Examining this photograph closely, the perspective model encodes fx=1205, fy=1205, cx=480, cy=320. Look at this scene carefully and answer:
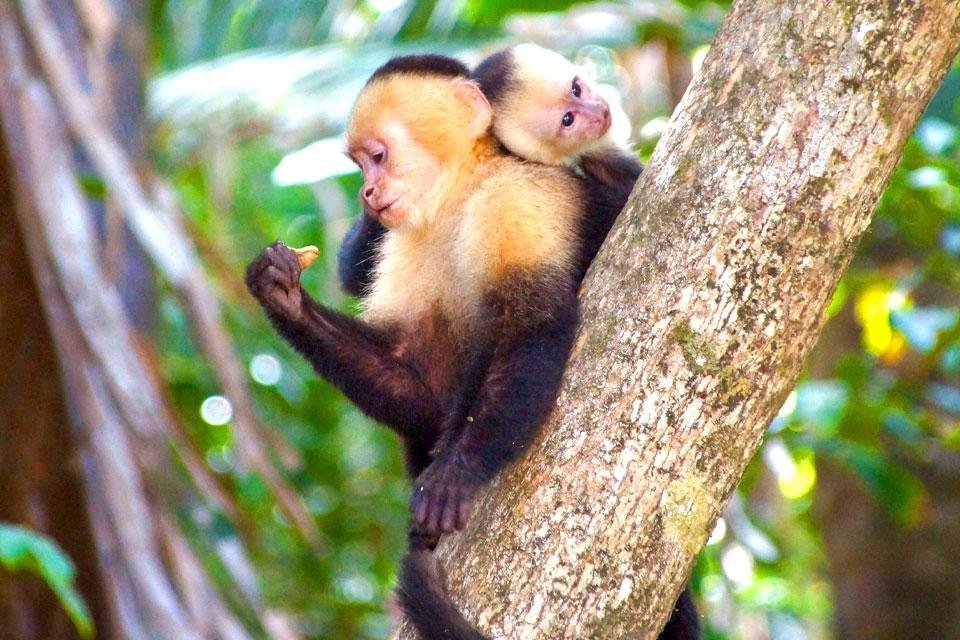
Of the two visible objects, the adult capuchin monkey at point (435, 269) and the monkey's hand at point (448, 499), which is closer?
the monkey's hand at point (448, 499)

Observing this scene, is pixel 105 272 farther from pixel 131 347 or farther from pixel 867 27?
pixel 867 27

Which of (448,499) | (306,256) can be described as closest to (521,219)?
(306,256)

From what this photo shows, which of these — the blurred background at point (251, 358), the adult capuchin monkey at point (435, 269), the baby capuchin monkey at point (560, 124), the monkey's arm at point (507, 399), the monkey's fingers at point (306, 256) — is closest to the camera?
the monkey's arm at point (507, 399)

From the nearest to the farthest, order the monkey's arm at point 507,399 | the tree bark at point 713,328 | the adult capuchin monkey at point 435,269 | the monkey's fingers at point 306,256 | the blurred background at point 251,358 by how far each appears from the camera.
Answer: the tree bark at point 713,328
the monkey's arm at point 507,399
the adult capuchin monkey at point 435,269
the monkey's fingers at point 306,256
the blurred background at point 251,358

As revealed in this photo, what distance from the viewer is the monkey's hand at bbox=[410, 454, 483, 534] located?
1.98 m

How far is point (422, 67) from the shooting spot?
8.61 ft

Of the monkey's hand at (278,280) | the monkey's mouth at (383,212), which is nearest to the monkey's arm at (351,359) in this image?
the monkey's hand at (278,280)

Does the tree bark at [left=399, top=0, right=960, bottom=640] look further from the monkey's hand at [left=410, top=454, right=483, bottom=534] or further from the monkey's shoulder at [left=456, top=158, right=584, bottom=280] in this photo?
the monkey's shoulder at [left=456, top=158, right=584, bottom=280]

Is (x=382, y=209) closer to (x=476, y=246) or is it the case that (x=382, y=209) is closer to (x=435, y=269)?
(x=435, y=269)

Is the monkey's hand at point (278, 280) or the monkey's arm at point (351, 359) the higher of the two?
the monkey's hand at point (278, 280)

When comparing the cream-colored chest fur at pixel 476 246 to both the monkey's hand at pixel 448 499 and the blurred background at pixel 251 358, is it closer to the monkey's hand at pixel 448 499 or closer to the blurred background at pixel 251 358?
the monkey's hand at pixel 448 499

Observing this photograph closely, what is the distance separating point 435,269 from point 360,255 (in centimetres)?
36

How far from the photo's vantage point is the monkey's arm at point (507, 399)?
189 centimetres

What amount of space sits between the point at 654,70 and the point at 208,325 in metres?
3.47
